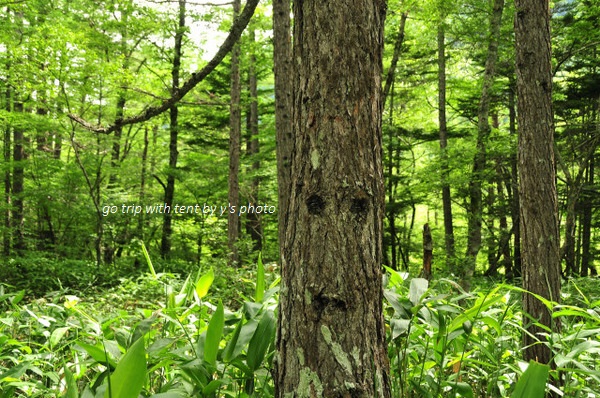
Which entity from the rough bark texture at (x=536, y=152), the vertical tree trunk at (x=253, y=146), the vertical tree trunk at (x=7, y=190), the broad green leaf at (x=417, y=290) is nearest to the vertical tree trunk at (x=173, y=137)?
the vertical tree trunk at (x=253, y=146)

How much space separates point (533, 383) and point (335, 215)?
23.4 inches

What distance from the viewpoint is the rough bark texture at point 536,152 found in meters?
2.49

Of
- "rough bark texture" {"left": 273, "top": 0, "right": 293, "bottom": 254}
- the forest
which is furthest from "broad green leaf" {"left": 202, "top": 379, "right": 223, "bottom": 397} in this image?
"rough bark texture" {"left": 273, "top": 0, "right": 293, "bottom": 254}

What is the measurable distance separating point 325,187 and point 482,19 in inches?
327

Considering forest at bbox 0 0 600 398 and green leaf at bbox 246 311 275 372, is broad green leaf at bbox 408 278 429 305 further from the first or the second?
green leaf at bbox 246 311 275 372

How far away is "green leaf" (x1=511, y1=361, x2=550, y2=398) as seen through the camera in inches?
39.9

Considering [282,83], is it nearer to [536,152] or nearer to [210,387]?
[536,152]

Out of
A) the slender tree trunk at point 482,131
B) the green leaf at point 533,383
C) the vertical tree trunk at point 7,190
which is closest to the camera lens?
the green leaf at point 533,383

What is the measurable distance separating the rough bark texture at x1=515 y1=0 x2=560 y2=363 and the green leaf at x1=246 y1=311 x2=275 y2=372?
1.68m

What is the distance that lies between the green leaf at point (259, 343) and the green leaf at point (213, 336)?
99 mm

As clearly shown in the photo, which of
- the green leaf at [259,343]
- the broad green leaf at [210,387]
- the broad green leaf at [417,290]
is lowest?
the broad green leaf at [210,387]

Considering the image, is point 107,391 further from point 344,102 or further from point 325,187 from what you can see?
point 344,102

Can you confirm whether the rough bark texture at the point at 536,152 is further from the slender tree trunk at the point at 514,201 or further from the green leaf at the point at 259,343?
the slender tree trunk at the point at 514,201

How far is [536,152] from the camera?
99.9 inches
